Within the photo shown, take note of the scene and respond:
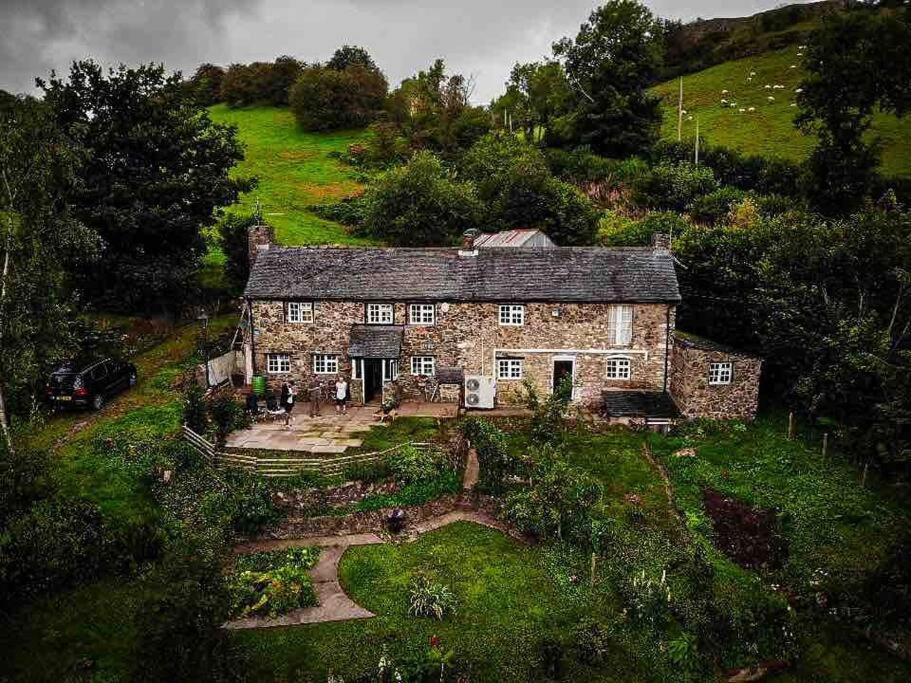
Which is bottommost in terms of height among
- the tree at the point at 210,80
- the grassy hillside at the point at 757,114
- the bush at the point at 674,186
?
the bush at the point at 674,186

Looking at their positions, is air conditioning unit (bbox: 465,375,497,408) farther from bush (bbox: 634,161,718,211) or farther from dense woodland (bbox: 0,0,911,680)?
bush (bbox: 634,161,718,211)

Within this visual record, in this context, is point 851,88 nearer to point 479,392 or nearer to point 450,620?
point 479,392

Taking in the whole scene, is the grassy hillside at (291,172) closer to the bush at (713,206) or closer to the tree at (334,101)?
the tree at (334,101)

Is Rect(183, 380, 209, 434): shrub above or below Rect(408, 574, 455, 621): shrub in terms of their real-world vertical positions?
above

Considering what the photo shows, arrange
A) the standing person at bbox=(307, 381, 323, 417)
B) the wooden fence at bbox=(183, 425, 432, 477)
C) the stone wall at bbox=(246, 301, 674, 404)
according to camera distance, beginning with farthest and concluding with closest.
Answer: the stone wall at bbox=(246, 301, 674, 404)
the standing person at bbox=(307, 381, 323, 417)
the wooden fence at bbox=(183, 425, 432, 477)

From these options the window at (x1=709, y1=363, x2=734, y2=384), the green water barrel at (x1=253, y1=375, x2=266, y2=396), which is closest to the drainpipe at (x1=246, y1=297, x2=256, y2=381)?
the green water barrel at (x1=253, y1=375, x2=266, y2=396)

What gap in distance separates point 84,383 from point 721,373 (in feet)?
93.4

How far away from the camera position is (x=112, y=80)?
1393 inches

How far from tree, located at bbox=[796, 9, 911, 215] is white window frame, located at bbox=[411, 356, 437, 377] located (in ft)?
97.0

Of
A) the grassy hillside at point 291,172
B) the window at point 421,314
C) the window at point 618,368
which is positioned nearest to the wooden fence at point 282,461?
the window at point 421,314

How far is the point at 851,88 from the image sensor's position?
41781 mm

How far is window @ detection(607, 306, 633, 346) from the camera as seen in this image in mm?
30562

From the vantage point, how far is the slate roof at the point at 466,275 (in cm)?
3084

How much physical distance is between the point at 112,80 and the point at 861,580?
40712 mm
